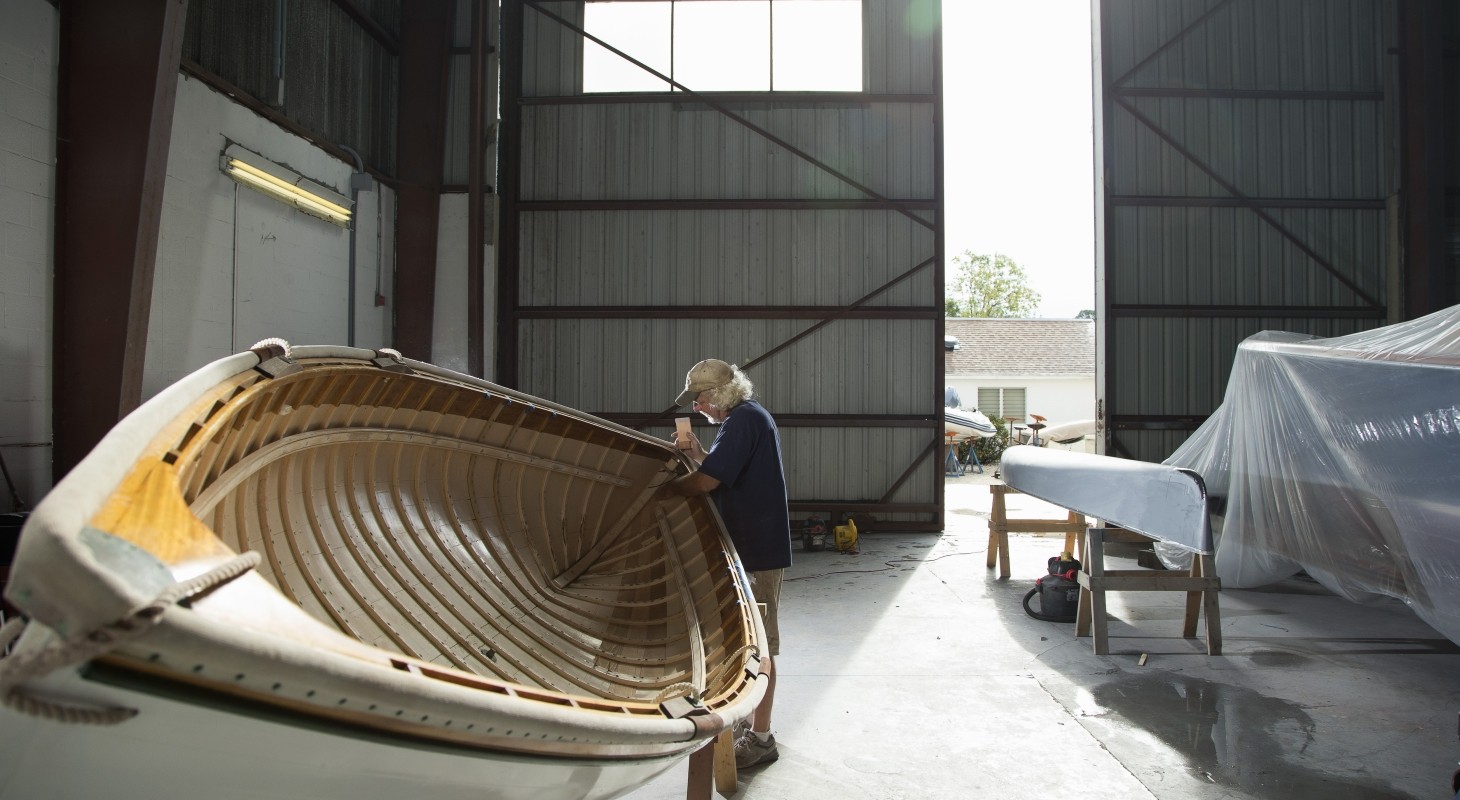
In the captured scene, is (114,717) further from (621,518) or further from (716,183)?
(716,183)

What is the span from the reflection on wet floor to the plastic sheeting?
91 cm

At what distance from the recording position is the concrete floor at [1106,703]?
3174 mm

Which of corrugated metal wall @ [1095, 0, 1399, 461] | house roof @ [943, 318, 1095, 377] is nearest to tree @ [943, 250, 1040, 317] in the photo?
house roof @ [943, 318, 1095, 377]

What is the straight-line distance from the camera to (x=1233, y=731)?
12.0 feet

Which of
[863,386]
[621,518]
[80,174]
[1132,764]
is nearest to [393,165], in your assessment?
[80,174]

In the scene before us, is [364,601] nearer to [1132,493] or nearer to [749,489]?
[749,489]

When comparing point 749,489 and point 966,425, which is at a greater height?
point 966,425

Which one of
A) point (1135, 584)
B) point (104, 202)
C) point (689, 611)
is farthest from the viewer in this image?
point (1135, 584)

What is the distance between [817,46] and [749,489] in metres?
7.44

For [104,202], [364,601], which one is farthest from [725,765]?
[104,202]

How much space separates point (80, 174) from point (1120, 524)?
6044 mm

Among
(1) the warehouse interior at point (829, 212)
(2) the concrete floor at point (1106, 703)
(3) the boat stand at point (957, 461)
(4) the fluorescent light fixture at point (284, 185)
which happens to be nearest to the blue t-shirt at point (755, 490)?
(2) the concrete floor at point (1106, 703)

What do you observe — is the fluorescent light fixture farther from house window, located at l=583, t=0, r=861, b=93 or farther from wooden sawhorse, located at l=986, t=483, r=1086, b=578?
wooden sawhorse, located at l=986, t=483, r=1086, b=578

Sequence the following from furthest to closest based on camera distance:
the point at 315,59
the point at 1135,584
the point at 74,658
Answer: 1. the point at 315,59
2. the point at 1135,584
3. the point at 74,658
